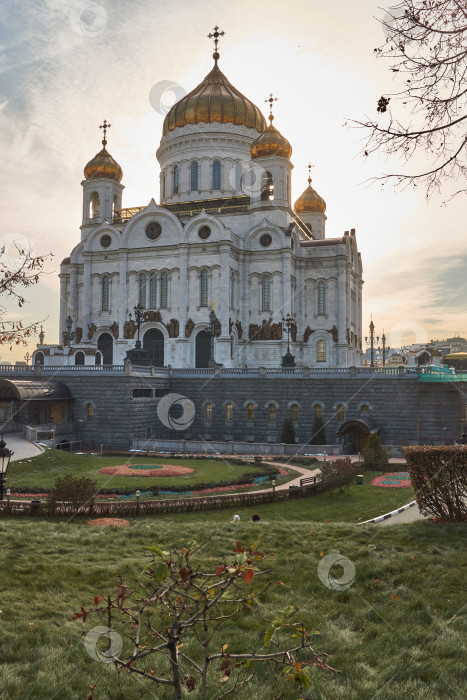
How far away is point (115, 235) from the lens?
56000 millimetres

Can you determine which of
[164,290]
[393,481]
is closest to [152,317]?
[164,290]

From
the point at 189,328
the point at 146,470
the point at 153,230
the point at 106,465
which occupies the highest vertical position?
the point at 153,230

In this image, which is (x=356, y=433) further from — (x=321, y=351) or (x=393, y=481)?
(x=321, y=351)

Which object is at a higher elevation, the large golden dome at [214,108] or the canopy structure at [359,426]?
the large golden dome at [214,108]

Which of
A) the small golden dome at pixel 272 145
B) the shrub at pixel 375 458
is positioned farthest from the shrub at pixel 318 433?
the small golden dome at pixel 272 145

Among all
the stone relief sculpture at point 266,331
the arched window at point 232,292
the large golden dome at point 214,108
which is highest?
the large golden dome at point 214,108

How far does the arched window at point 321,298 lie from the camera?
183 ft

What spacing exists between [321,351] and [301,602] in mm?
47089

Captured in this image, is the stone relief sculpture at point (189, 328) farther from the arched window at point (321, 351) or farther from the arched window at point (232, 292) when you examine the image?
the arched window at point (321, 351)

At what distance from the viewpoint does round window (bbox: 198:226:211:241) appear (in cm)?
5262

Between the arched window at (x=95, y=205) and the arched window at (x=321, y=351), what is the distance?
2701cm

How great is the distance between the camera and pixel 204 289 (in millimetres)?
52250

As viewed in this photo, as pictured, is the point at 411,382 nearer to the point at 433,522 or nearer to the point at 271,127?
the point at 433,522

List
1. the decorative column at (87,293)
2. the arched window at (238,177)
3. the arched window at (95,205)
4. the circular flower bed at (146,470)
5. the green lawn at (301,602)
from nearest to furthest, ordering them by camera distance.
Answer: the green lawn at (301,602), the circular flower bed at (146,470), the decorative column at (87,293), the arched window at (238,177), the arched window at (95,205)
